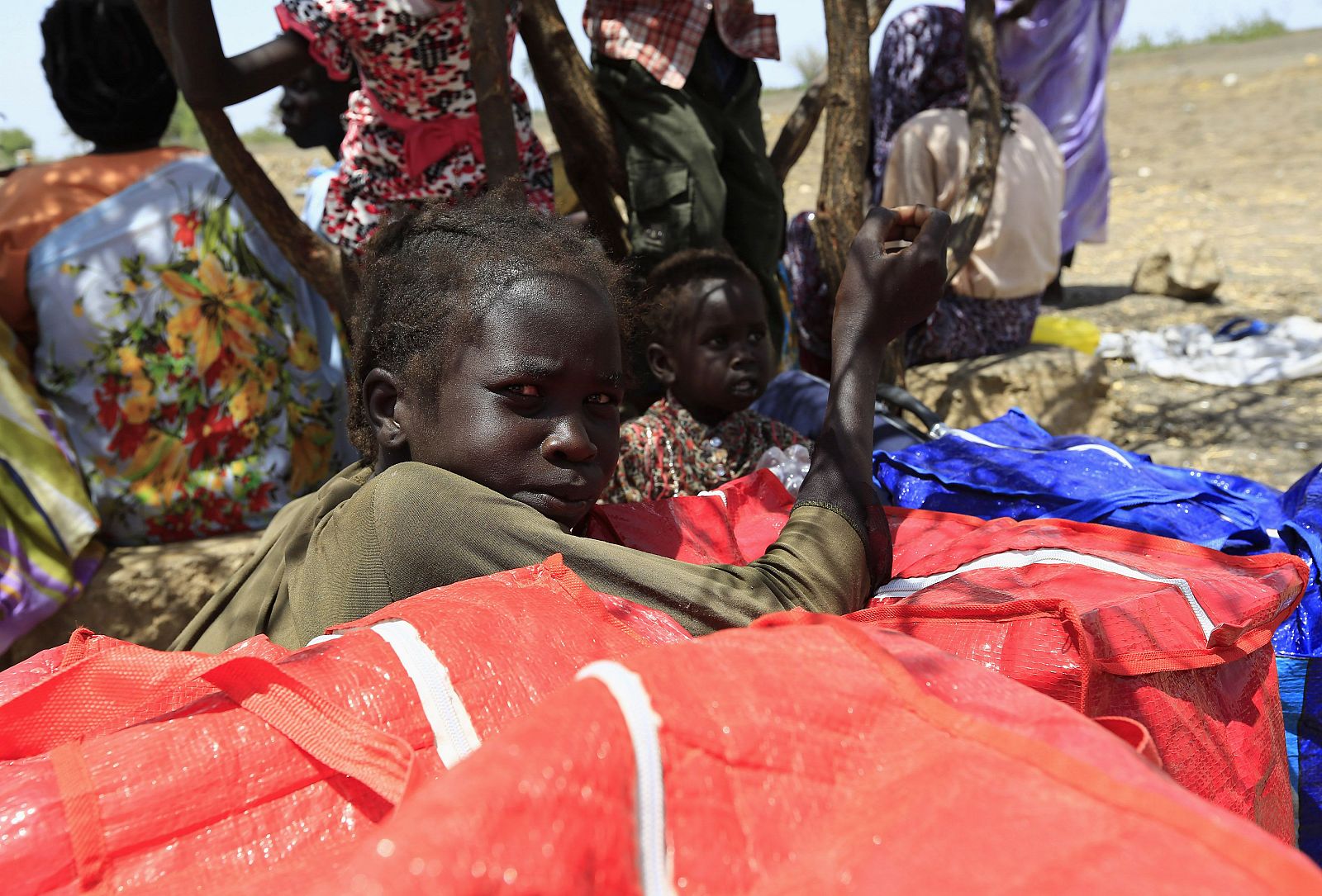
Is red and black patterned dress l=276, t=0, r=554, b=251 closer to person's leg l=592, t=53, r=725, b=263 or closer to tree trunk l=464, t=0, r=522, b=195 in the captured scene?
tree trunk l=464, t=0, r=522, b=195

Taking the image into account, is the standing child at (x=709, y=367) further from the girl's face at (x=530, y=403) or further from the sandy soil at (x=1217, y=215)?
the sandy soil at (x=1217, y=215)

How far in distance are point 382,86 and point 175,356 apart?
1.12 m

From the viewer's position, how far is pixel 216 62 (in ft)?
8.50

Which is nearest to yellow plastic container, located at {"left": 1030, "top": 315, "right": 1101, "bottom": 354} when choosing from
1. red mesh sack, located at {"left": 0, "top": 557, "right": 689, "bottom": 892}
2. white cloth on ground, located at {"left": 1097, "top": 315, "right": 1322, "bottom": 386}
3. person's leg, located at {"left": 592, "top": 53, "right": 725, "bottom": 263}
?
white cloth on ground, located at {"left": 1097, "top": 315, "right": 1322, "bottom": 386}

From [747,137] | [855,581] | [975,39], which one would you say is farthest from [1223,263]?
[855,581]

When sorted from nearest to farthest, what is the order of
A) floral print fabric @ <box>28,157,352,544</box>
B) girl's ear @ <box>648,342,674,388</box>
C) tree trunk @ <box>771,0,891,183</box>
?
girl's ear @ <box>648,342,674,388</box> → floral print fabric @ <box>28,157,352,544</box> → tree trunk @ <box>771,0,891,183</box>

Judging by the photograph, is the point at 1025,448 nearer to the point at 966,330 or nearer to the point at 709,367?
the point at 709,367

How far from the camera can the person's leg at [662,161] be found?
10.5 feet

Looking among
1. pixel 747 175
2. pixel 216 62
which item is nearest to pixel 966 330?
pixel 747 175

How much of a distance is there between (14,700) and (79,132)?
3.10 metres

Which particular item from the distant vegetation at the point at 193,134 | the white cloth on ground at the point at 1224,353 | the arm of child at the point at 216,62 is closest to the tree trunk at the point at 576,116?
the arm of child at the point at 216,62

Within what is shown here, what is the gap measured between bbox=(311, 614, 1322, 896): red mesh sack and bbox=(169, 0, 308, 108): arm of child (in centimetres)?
228

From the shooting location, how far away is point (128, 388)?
3.31 m

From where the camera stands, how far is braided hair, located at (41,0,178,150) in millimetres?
3482
